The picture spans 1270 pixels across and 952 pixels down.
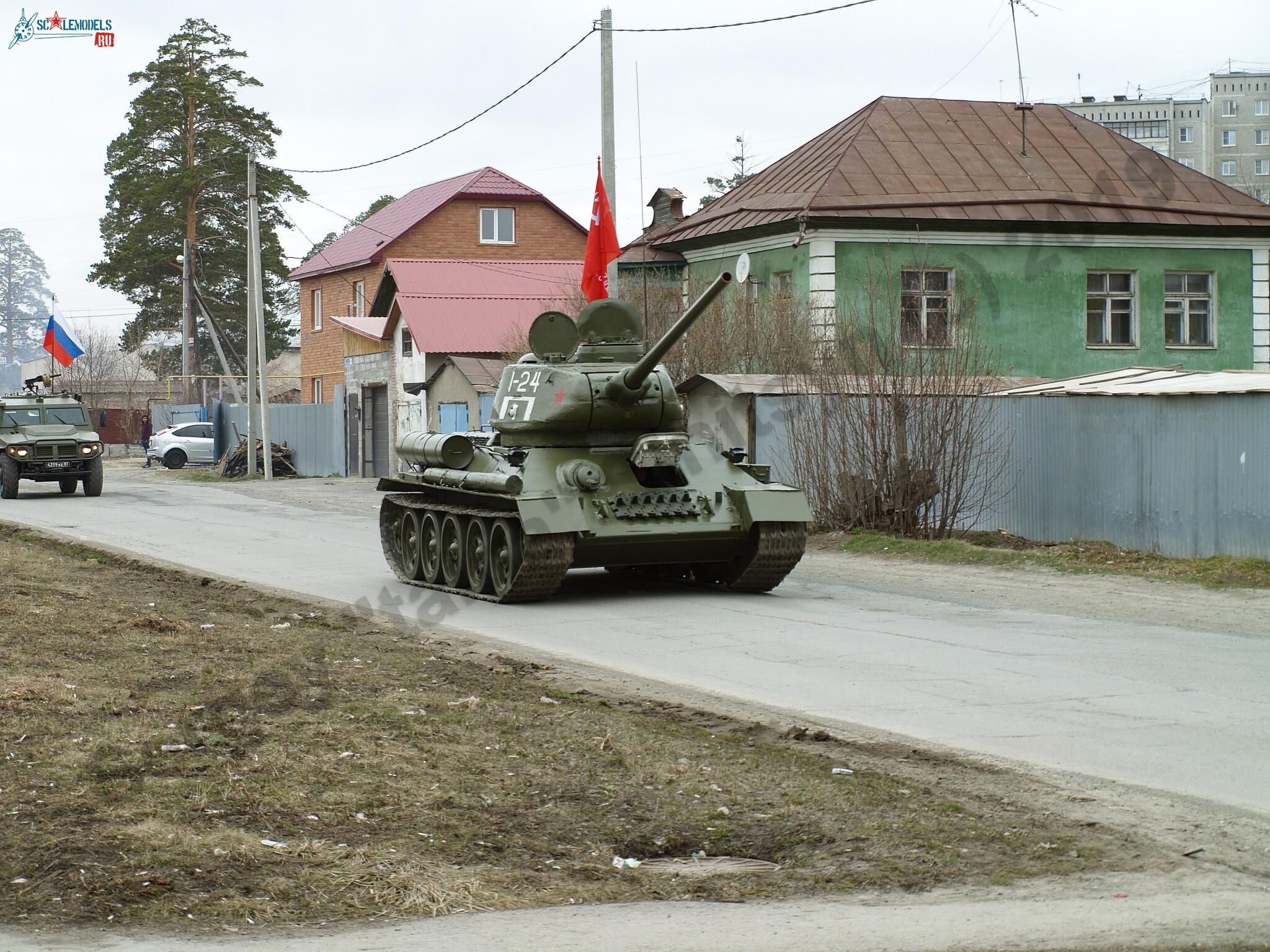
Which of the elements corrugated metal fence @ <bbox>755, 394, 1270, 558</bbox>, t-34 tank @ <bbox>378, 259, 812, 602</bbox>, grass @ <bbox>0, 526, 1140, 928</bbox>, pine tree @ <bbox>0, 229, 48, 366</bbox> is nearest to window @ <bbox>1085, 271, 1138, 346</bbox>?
corrugated metal fence @ <bbox>755, 394, 1270, 558</bbox>

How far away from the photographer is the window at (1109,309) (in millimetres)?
28594

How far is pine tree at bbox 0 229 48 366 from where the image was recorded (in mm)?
158125

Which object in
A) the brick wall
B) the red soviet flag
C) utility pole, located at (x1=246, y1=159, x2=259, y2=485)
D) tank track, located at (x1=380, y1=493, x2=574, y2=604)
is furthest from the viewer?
the brick wall

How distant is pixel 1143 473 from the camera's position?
1677 centimetres

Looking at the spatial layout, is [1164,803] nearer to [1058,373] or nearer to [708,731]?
[708,731]

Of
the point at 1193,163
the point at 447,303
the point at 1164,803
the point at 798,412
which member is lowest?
the point at 1164,803

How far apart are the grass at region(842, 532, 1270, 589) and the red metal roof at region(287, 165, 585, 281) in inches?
1298

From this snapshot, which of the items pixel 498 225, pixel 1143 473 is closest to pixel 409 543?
pixel 1143 473

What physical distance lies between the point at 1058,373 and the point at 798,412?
32.6ft

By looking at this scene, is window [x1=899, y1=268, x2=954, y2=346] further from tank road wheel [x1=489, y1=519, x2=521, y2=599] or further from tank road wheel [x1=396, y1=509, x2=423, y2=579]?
tank road wheel [x1=489, y1=519, x2=521, y2=599]

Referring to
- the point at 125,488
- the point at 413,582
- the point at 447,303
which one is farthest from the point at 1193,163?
the point at 413,582

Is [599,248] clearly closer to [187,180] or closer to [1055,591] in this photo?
[1055,591]

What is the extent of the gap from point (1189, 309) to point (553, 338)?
1765 cm

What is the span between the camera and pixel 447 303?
125 feet
